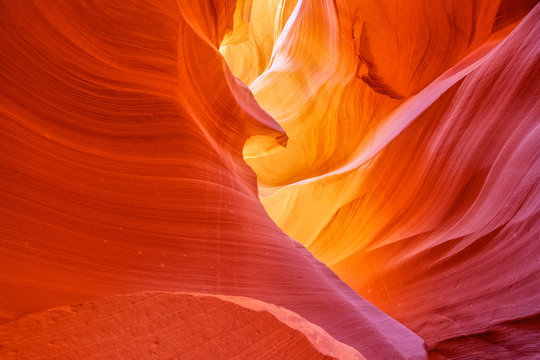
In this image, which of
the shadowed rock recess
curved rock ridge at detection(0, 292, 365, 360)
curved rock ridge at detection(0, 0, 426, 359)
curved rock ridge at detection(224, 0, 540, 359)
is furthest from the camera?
curved rock ridge at detection(224, 0, 540, 359)

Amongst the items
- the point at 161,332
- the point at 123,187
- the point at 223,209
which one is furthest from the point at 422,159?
the point at 161,332

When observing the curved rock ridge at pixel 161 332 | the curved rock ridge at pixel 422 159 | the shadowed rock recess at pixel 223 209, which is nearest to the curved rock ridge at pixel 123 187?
the shadowed rock recess at pixel 223 209

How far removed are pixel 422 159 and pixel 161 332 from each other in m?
3.82

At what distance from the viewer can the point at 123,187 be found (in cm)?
187

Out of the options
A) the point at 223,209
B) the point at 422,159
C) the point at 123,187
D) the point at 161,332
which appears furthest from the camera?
the point at 422,159

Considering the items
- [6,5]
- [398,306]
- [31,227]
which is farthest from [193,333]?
[398,306]

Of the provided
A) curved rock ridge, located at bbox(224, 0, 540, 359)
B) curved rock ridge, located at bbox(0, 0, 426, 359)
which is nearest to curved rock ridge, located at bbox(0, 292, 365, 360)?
curved rock ridge, located at bbox(0, 0, 426, 359)

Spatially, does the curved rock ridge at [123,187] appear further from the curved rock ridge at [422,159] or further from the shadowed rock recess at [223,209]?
the curved rock ridge at [422,159]

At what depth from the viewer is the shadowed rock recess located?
1.35 metres

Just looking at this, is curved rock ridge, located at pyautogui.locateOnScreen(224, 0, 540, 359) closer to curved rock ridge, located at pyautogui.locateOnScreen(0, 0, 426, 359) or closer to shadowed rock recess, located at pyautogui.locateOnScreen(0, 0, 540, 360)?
shadowed rock recess, located at pyautogui.locateOnScreen(0, 0, 540, 360)

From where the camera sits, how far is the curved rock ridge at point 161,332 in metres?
1.09

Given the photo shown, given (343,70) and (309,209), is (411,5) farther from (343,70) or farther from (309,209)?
(309,209)

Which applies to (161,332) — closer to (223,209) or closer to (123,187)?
(123,187)

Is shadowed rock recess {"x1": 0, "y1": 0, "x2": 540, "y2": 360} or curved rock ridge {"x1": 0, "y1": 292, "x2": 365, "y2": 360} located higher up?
shadowed rock recess {"x1": 0, "y1": 0, "x2": 540, "y2": 360}
